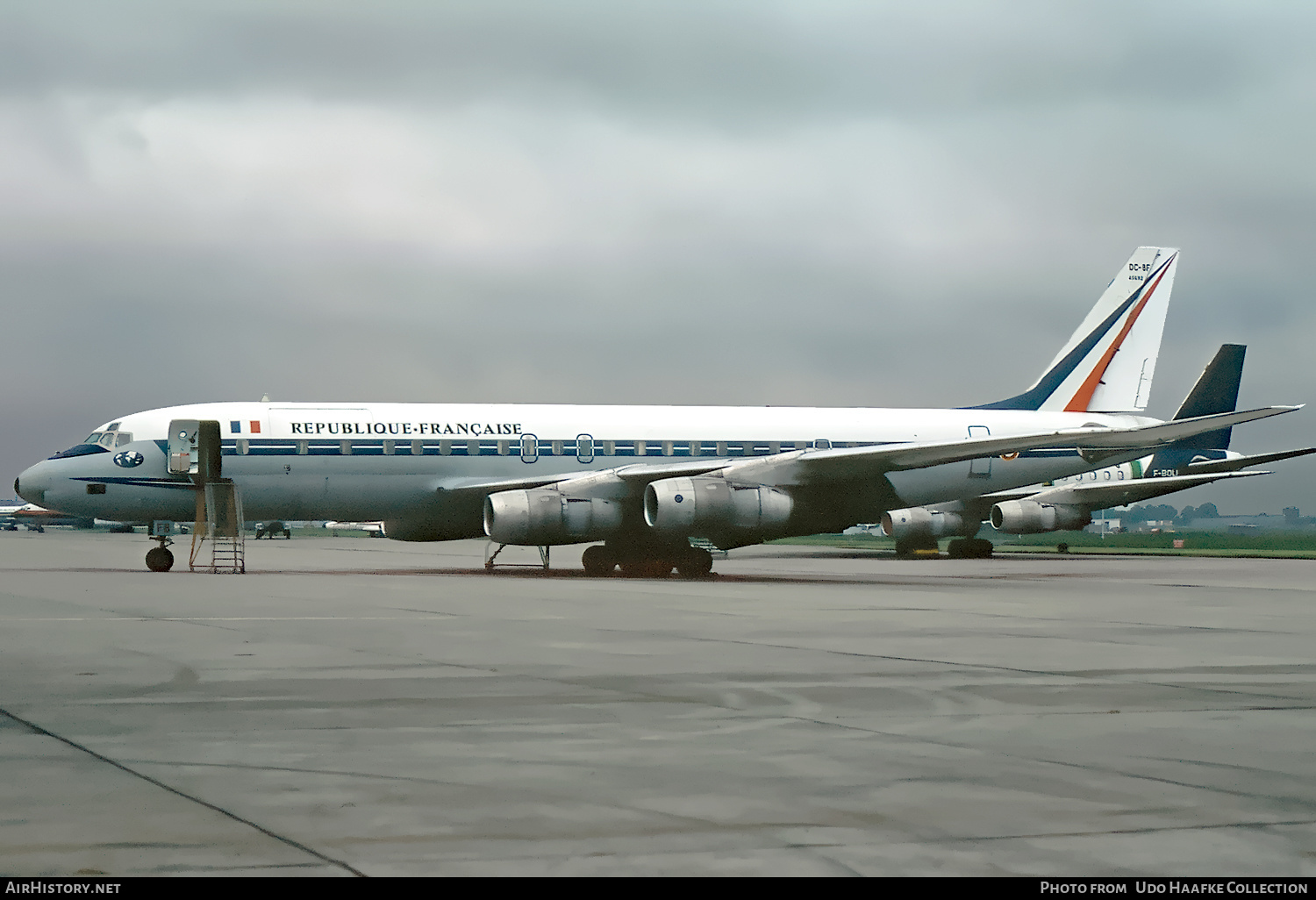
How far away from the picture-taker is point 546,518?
96.1 ft

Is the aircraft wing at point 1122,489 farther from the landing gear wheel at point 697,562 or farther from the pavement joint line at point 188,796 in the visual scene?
the pavement joint line at point 188,796

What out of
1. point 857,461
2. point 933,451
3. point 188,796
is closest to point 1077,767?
point 188,796

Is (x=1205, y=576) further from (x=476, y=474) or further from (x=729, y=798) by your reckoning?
(x=729, y=798)

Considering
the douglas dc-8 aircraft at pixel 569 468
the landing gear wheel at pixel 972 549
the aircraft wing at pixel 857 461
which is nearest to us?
the aircraft wing at pixel 857 461

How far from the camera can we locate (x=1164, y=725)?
30.1ft

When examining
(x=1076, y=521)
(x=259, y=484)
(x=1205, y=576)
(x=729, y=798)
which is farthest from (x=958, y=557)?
(x=729, y=798)

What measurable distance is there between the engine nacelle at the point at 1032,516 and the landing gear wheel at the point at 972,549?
2.33 metres

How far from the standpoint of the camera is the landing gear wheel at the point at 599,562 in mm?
32188

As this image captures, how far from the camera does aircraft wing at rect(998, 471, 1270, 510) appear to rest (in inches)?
1837

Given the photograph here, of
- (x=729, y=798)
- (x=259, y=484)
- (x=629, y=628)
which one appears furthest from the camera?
(x=259, y=484)

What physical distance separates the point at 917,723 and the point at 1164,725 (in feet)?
5.25

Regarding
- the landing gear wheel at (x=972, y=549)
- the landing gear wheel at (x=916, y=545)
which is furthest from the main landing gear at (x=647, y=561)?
the landing gear wheel at (x=972, y=549)

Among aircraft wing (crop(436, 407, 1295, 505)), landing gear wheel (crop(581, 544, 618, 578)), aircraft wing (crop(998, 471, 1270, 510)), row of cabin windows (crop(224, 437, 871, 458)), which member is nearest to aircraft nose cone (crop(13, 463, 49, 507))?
row of cabin windows (crop(224, 437, 871, 458))

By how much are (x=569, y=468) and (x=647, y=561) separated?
291 centimetres
